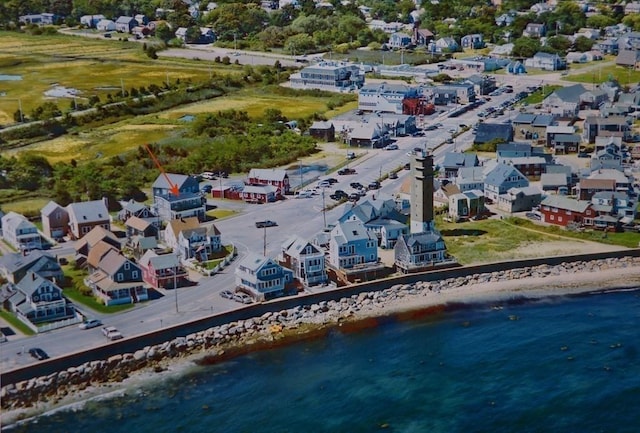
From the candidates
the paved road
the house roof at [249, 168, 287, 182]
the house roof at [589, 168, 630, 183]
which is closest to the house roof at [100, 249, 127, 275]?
the paved road

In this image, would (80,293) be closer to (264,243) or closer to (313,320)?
(264,243)

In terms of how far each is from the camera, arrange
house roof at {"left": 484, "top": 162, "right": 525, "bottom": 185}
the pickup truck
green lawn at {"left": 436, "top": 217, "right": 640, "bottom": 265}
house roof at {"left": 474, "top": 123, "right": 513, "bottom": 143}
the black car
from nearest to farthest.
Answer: the black car
the pickup truck
green lawn at {"left": 436, "top": 217, "right": 640, "bottom": 265}
house roof at {"left": 484, "top": 162, "right": 525, "bottom": 185}
house roof at {"left": 474, "top": 123, "right": 513, "bottom": 143}

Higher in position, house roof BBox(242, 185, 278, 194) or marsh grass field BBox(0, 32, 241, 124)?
marsh grass field BBox(0, 32, 241, 124)

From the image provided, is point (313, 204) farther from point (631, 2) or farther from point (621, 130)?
point (631, 2)

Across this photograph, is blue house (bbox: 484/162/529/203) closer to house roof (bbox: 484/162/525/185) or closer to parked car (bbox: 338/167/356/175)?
house roof (bbox: 484/162/525/185)

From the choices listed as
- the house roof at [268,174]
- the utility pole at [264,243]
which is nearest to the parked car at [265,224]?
the utility pole at [264,243]

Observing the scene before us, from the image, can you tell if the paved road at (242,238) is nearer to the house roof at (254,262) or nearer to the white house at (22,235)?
the white house at (22,235)
